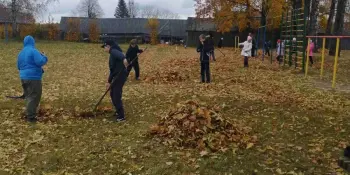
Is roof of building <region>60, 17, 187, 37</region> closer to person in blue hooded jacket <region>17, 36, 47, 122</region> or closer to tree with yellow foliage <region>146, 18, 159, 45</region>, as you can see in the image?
tree with yellow foliage <region>146, 18, 159, 45</region>

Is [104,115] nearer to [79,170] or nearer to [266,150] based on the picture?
[79,170]

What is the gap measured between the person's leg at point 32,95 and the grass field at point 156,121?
0.91 feet

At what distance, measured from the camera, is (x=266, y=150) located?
6.40 meters

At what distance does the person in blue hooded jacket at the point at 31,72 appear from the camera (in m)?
7.92

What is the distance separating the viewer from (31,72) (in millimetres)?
7961

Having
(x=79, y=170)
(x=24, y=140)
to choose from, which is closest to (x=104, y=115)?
(x=24, y=140)

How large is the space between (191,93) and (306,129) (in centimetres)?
440

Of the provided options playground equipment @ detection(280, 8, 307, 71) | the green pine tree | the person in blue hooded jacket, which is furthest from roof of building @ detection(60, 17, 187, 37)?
the person in blue hooded jacket

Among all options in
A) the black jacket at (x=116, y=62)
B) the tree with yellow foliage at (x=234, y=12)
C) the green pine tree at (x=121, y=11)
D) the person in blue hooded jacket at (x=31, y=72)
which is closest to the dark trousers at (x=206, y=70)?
the black jacket at (x=116, y=62)

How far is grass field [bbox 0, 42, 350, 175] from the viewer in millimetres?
5840

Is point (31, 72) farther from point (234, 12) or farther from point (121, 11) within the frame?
point (121, 11)

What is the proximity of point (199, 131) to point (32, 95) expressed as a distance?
3.94 m

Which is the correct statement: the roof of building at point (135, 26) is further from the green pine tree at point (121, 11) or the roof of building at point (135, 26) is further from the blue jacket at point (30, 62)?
the blue jacket at point (30, 62)

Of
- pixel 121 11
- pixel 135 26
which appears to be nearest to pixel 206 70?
pixel 135 26
